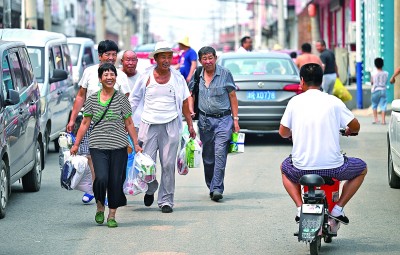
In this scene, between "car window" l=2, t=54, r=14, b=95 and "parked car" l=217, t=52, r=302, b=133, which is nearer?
"car window" l=2, t=54, r=14, b=95

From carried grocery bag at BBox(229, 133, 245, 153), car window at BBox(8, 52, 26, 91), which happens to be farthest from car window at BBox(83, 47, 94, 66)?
carried grocery bag at BBox(229, 133, 245, 153)

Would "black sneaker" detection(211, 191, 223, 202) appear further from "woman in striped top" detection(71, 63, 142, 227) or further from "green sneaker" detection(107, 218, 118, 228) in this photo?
A: "green sneaker" detection(107, 218, 118, 228)

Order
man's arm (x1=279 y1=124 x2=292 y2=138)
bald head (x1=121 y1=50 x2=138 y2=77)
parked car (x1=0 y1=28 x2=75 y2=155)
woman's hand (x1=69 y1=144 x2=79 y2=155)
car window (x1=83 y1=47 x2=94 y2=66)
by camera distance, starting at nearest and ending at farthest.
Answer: man's arm (x1=279 y1=124 x2=292 y2=138), woman's hand (x1=69 y1=144 x2=79 y2=155), bald head (x1=121 y1=50 x2=138 y2=77), parked car (x1=0 y1=28 x2=75 y2=155), car window (x1=83 y1=47 x2=94 y2=66)

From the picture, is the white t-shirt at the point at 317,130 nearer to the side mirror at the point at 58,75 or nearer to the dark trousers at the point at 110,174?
the dark trousers at the point at 110,174

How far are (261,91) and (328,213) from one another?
29.9ft

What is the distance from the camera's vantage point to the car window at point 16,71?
11797 mm

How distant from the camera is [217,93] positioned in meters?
11.8

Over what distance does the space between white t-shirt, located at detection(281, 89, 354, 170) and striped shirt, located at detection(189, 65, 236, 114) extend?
3.57 metres

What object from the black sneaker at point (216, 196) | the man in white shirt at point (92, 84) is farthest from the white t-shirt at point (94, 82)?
the black sneaker at point (216, 196)

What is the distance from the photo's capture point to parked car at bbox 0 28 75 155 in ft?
51.0

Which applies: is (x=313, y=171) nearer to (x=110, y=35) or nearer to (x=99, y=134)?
(x=99, y=134)

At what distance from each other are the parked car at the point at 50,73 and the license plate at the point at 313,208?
7.37 meters

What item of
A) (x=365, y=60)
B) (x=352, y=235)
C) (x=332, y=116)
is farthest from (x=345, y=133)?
(x=365, y=60)

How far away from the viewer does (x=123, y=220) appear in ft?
34.0
